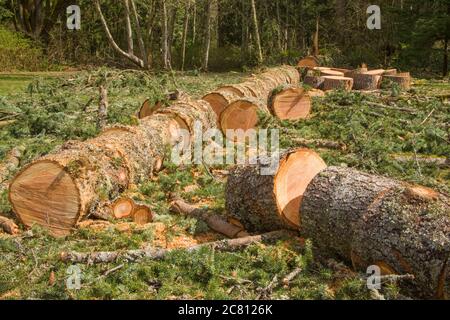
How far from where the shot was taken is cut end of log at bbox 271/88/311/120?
12594 mm

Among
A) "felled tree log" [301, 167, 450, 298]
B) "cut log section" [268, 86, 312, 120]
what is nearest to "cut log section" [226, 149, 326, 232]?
"felled tree log" [301, 167, 450, 298]

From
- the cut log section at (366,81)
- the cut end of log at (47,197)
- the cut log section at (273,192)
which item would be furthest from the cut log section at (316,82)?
the cut end of log at (47,197)

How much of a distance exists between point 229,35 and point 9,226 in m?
29.0

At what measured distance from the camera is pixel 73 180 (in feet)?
19.5

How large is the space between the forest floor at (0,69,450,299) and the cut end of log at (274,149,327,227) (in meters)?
0.36

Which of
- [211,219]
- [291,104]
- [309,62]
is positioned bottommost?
[211,219]

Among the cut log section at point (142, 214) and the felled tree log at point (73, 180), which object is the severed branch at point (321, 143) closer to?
the felled tree log at point (73, 180)

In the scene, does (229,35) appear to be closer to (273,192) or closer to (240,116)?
(240,116)

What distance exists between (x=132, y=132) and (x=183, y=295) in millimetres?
3636

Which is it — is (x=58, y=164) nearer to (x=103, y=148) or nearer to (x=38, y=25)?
(x=103, y=148)

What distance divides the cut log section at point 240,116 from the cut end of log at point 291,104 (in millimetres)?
1574

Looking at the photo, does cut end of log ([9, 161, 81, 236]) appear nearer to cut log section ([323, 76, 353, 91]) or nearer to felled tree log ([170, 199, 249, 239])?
felled tree log ([170, 199, 249, 239])

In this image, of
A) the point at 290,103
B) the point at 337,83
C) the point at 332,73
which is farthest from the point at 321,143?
the point at 332,73

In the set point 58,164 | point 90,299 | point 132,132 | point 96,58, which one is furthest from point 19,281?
point 96,58
